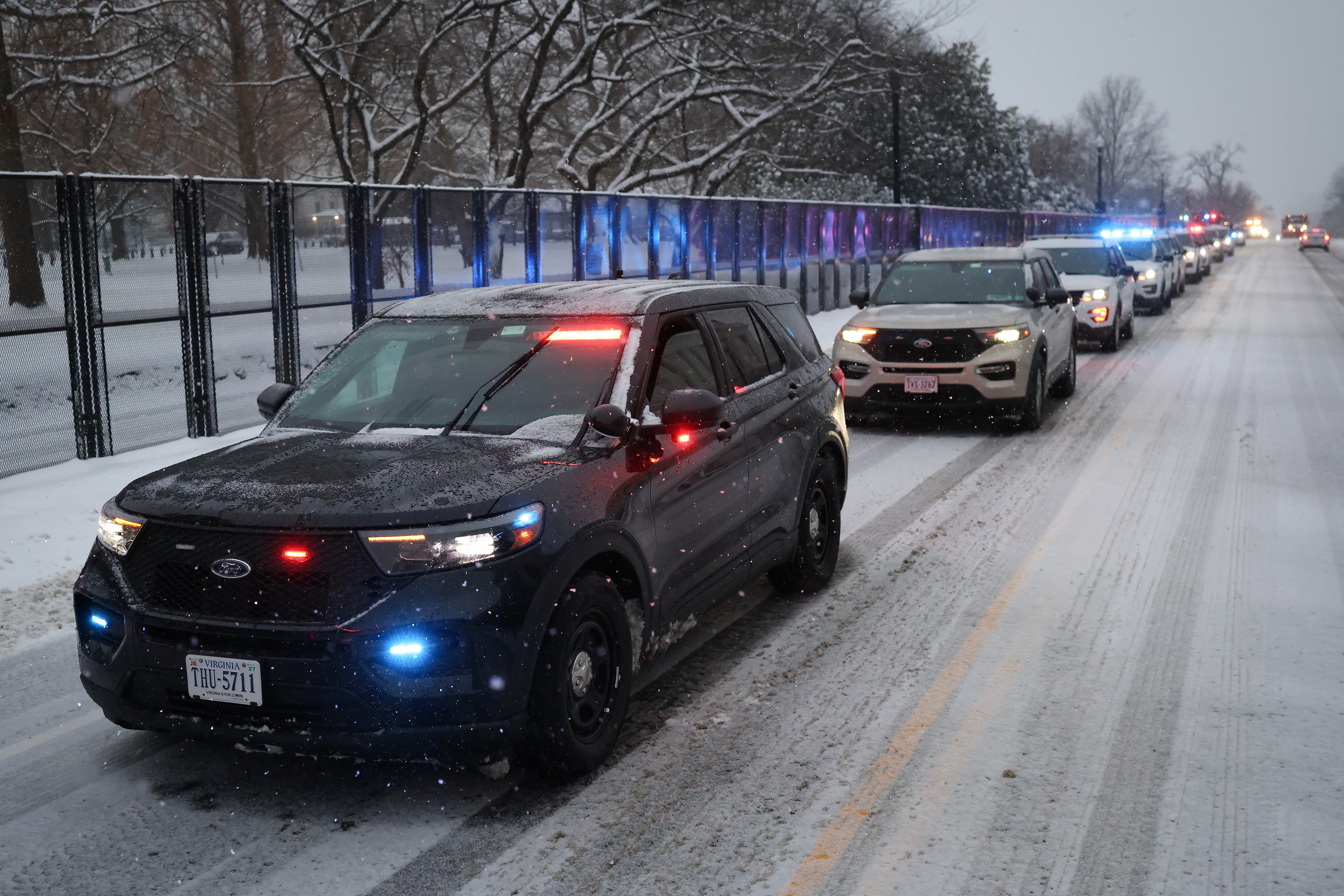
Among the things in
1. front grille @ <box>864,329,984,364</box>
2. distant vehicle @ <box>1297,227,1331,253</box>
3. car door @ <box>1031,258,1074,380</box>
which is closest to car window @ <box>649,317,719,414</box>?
front grille @ <box>864,329,984,364</box>

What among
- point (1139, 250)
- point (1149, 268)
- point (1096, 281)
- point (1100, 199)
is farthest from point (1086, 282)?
point (1100, 199)

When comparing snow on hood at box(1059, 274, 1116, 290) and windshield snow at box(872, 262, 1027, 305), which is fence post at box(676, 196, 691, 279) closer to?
snow on hood at box(1059, 274, 1116, 290)

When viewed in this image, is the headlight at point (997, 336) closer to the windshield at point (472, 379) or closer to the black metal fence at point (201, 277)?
the black metal fence at point (201, 277)

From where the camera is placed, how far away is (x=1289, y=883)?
3820 millimetres

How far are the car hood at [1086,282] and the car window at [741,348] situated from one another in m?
14.7

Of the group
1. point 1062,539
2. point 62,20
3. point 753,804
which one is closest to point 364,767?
point 753,804

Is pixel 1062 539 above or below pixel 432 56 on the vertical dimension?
below

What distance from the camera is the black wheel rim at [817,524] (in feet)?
22.7

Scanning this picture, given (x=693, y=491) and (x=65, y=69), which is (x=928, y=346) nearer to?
(x=693, y=491)

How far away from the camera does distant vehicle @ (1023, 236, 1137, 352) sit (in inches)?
805

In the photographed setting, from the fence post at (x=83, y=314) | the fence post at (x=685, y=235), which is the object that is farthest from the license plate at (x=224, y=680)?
the fence post at (x=685, y=235)

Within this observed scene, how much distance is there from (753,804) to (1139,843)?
1.23m

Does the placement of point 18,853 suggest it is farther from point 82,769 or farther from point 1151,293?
point 1151,293

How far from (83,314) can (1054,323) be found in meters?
9.64
